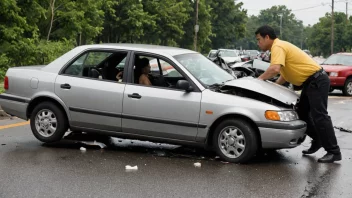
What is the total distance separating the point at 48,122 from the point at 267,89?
309 cm

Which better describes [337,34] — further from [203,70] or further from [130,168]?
[130,168]

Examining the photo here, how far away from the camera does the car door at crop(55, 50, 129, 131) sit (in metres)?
7.01

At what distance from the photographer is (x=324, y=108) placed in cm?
677

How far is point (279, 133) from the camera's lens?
6.35m

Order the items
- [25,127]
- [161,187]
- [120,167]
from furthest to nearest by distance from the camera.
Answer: [25,127] → [120,167] → [161,187]

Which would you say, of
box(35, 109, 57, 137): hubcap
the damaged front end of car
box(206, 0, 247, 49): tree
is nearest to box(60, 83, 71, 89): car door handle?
box(35, 109, 57, 137): hubcap

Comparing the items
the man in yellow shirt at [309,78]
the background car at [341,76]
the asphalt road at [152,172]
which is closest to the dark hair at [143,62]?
the asphalt road at [152,172]

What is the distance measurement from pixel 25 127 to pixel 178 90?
3652mm

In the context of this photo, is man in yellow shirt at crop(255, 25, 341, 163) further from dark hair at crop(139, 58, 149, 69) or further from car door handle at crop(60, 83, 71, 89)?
car door handle at crop(60, 83, 71, 89)

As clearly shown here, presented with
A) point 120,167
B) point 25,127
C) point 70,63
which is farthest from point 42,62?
point 120,167

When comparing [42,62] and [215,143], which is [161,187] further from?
[42,62]

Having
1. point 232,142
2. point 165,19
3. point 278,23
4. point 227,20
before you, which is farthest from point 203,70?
point 278,23

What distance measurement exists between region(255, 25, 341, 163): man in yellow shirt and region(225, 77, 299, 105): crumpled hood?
130mm

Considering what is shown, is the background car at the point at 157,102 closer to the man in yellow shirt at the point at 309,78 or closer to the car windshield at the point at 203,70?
the car windshield at the point at 203,70
